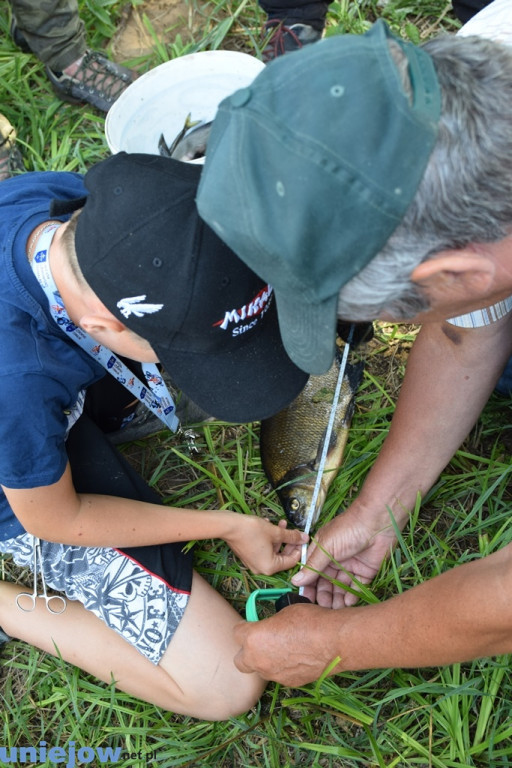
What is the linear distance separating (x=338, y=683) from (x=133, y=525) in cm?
77

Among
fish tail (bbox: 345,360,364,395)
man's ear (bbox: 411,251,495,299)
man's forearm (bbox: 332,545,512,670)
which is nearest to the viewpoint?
man's ear (bbox: 411,251,495,299)

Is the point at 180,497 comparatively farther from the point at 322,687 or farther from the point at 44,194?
the point at 44,194

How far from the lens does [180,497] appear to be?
272 cm

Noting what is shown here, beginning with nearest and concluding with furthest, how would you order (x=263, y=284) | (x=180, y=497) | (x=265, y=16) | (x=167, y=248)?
(x=167, y=248)
(x=263, y=284)
(x=180, y=497)
(x=265, y=16)

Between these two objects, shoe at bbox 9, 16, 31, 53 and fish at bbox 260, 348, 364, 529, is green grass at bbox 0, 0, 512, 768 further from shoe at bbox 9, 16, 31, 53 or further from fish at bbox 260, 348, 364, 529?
shoe at bbox 9, 16, 31, 53

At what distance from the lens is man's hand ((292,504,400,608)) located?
2.34m

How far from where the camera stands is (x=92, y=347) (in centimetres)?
196

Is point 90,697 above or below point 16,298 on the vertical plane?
below

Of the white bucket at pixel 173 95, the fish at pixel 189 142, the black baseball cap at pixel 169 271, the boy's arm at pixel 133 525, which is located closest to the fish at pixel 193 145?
the fish at pixel 189 142

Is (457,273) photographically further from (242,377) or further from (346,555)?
(346,555)

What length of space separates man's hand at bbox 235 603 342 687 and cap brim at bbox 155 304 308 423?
0.57 meters

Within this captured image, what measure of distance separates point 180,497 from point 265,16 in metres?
2.23

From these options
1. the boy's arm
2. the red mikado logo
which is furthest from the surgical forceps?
the red mikado logo

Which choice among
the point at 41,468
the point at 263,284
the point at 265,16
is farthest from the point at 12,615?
the point at 265,16
